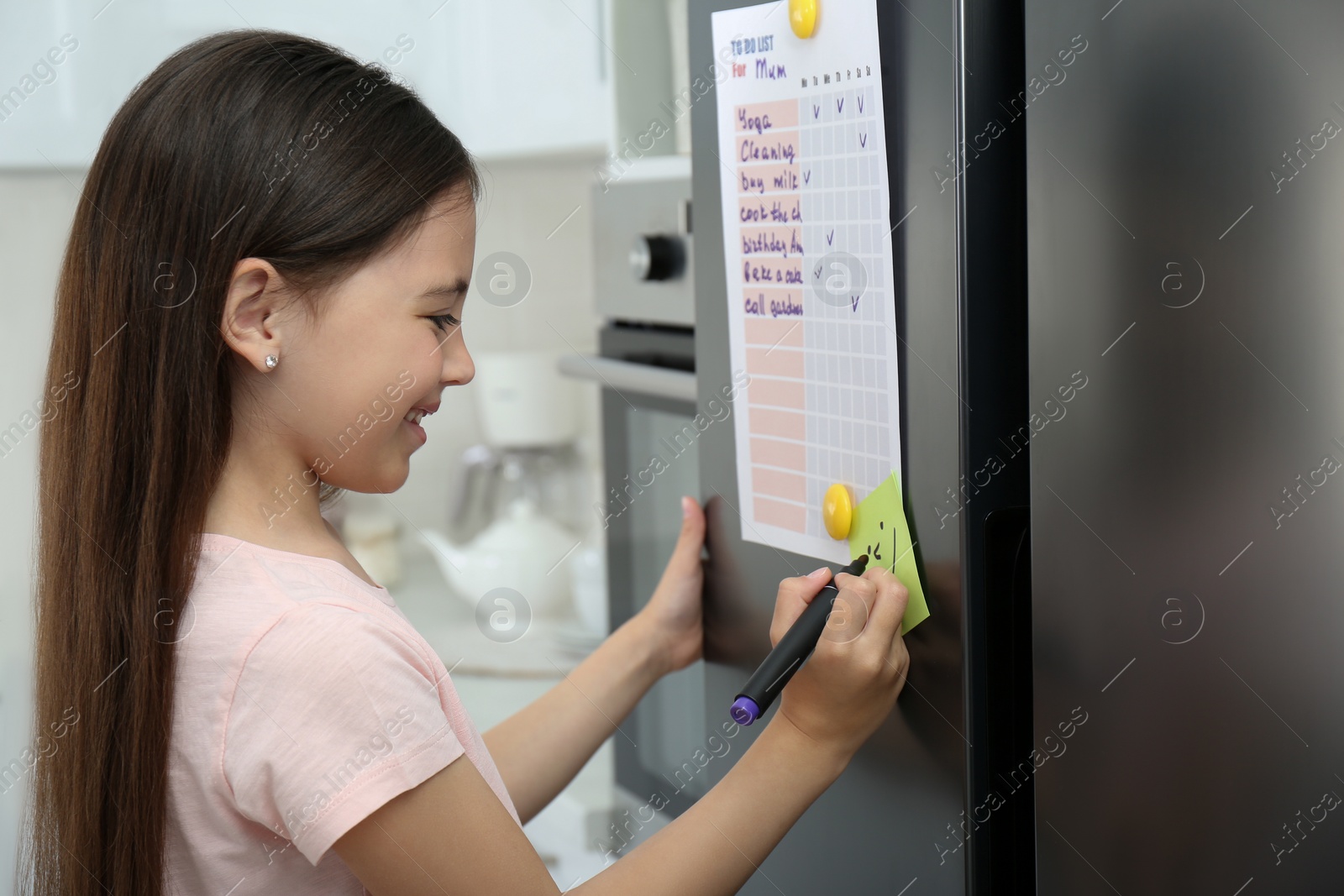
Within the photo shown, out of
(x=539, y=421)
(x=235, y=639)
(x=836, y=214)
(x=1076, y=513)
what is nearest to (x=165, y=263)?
(x=235, y=639)

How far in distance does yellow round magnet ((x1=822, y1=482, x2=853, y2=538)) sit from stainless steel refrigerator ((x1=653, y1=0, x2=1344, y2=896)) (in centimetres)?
5

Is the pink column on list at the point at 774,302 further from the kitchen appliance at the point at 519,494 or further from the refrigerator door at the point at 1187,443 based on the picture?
the kitchen appliance at the point at 519,494

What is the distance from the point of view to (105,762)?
2.01 feet

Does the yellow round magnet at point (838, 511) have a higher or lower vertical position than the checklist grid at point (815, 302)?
lower

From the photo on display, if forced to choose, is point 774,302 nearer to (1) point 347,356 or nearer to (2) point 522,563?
(1) point 347,356

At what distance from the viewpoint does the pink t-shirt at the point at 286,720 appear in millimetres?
549

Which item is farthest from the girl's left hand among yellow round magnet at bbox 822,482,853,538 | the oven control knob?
the oven control knob

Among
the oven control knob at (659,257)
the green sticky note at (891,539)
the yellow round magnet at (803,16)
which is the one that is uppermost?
the yellow round magnet at (803,16)

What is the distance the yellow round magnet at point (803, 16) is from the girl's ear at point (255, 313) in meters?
0.32

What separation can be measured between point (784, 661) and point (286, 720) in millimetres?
252

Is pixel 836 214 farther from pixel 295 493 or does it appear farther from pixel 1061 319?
pixel 295 493

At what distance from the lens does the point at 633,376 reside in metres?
1.14

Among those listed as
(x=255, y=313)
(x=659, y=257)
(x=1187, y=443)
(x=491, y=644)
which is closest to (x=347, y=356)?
(x=255, y=313)

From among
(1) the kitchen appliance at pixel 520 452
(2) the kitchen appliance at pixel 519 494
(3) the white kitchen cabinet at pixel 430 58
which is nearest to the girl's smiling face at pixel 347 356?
(3) the white kitchen cabinet at pixel 430 58
